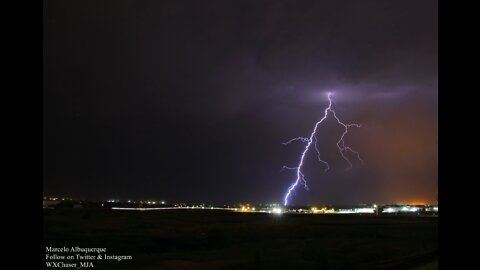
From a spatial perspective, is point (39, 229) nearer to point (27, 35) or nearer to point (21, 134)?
point (21, 134)

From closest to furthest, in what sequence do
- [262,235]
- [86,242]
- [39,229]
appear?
1. [39,229]
2. [86,242]
3. [262,235]

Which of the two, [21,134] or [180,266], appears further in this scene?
[180,266]
